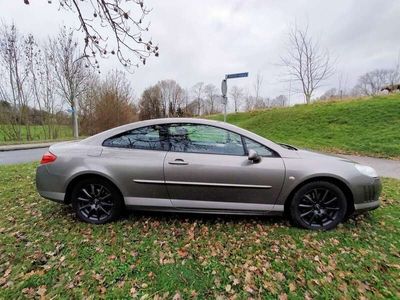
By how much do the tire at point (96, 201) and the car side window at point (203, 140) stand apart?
1.05 metres

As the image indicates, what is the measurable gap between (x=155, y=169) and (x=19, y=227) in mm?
2088

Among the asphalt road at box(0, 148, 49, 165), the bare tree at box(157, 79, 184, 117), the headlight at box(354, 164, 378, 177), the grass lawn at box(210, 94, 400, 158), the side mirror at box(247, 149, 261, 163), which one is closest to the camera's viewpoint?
the side mirror at box(247, 149, 261, 163)

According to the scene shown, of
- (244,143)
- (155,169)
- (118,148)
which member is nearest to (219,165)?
(244,143)

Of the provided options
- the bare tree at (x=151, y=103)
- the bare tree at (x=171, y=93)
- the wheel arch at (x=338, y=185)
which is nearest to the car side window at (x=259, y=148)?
the wheel arch at (x=338, y=185)

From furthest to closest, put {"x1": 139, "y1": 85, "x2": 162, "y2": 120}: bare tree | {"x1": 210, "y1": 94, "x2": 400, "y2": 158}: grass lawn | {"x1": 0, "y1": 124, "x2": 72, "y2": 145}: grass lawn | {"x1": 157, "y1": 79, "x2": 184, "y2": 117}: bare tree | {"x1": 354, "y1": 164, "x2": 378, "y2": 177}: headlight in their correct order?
{"x1": 157, "y1": 79, "x2": 184, "y2": 117}: bare tree, {"x1": 139, "y1": 85, "x2": 162, "y2": 120}: bare tree, {"x1": 0, "y1": 124, "x2": 72, "y2": 145}: grass lawn, {"x1": 210, "y1": 94, "x2": 400, "y2": 158}: grass lawn, {"x1": 354, "y1": 164, "x2": 378, "y2": 177}: headlight

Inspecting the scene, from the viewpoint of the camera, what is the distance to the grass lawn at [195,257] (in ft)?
8.15

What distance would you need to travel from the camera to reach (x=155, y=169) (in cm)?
349

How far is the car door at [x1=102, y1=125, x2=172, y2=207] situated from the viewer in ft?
11.5

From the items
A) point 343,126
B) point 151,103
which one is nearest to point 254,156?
point 343,126

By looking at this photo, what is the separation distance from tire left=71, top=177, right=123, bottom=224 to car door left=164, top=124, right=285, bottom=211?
0.81 metres

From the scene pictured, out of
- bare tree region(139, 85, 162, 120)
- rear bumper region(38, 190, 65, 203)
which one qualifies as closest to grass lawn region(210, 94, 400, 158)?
rear bumper region(38, 190, 65, 203)

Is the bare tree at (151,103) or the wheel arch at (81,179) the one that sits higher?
the bare tree at (151,103)

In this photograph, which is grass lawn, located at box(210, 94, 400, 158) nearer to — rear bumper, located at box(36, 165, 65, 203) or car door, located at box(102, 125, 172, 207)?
car door, located at box(102, 125, 172, 207)

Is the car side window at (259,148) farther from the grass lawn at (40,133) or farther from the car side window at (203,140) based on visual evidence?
the grass lawn at (40,133)
